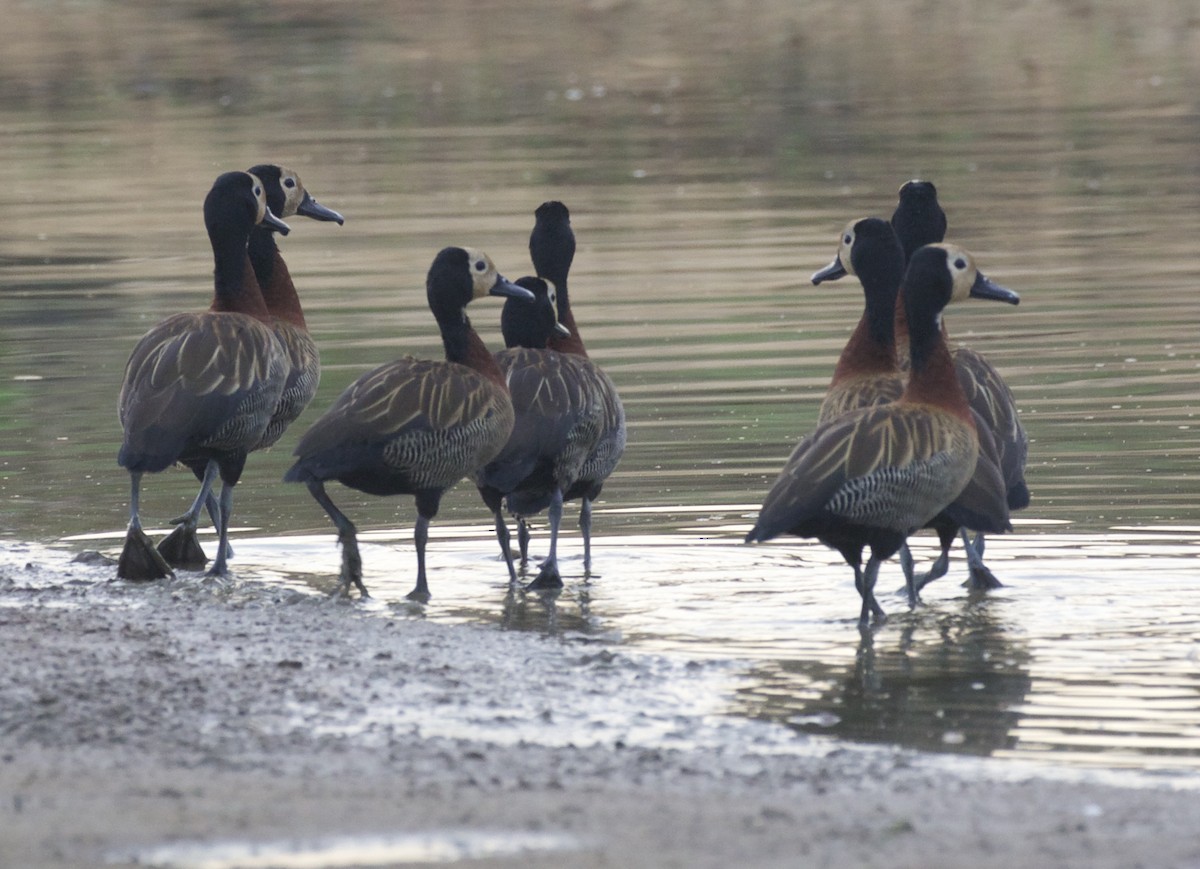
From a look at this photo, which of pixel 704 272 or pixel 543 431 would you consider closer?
pixel 543 431

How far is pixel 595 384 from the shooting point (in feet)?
36.8

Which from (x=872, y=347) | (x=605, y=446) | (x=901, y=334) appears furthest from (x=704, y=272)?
(x=872, y=347)

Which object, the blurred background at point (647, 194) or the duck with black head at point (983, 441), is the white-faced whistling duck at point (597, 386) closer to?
the blurred background at point (647, 194)

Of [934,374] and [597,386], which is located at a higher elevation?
[934,374]

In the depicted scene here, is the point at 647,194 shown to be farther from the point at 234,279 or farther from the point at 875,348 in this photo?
the point at 875,348

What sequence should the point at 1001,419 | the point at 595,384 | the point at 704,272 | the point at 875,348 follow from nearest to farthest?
the point at 1001,419
the point at 875,348
the point at 595,384
the point at 704,272

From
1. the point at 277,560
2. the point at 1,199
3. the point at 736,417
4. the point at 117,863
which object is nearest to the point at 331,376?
the point at 736,417

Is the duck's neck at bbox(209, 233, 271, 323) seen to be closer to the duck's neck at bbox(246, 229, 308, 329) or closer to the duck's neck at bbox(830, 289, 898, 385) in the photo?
the duck's neck at bbox(246, 229, 308, 329)

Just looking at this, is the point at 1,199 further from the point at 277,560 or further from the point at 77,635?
the point at 77,635

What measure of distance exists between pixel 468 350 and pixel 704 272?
11165 mm

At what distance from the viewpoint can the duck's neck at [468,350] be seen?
10914mm

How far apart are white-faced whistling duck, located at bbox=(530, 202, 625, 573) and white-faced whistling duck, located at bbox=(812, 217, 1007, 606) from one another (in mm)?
1089

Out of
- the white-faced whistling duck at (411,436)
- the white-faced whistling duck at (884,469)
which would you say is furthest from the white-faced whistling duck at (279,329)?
the white-faced whistling duck at (884,469)

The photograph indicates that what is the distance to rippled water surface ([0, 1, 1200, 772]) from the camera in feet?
31.6
